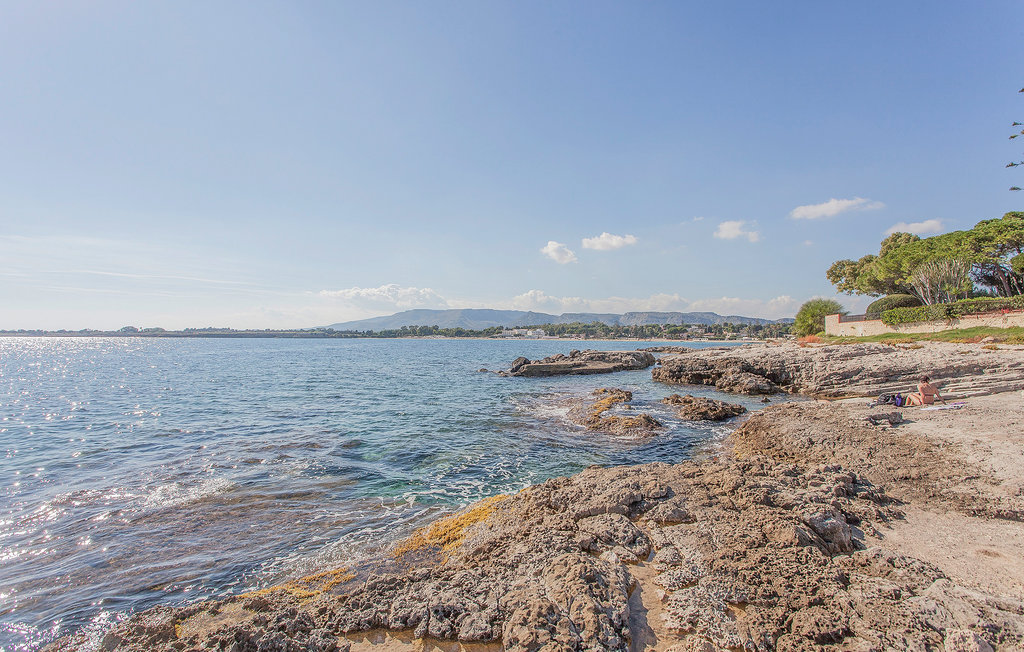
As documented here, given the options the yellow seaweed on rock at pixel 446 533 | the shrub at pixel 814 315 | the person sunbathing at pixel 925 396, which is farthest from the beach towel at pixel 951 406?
the shrub at pixel 814 315

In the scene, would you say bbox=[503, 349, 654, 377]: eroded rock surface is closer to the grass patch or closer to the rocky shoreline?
the grass patch

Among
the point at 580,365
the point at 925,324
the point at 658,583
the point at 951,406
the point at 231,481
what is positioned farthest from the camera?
the point at 580,365

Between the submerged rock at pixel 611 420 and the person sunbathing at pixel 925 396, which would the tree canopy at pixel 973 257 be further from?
the submerged rock at pixel 611 420

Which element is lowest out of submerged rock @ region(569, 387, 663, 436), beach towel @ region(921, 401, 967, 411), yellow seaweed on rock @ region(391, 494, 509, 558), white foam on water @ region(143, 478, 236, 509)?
submerged rock @ region(569, 387, 663, 436)

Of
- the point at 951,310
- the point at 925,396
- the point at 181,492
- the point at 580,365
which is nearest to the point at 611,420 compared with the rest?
the point at 925,396

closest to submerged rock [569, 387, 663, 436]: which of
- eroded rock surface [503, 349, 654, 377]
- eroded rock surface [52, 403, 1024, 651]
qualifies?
eroded rock surface [52, 403, 1024, 651]

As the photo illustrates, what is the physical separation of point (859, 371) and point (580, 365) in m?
26.7

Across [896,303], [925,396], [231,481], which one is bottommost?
[231,481]

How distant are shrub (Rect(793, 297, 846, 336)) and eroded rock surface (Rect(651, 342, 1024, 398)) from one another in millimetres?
38658

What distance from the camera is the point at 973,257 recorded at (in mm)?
39719

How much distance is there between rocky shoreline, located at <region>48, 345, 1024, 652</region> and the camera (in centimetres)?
412

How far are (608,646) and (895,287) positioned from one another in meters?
64.2

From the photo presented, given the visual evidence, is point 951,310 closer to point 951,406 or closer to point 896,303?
point 896,303

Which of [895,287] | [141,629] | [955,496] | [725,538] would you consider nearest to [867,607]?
[725,538]
